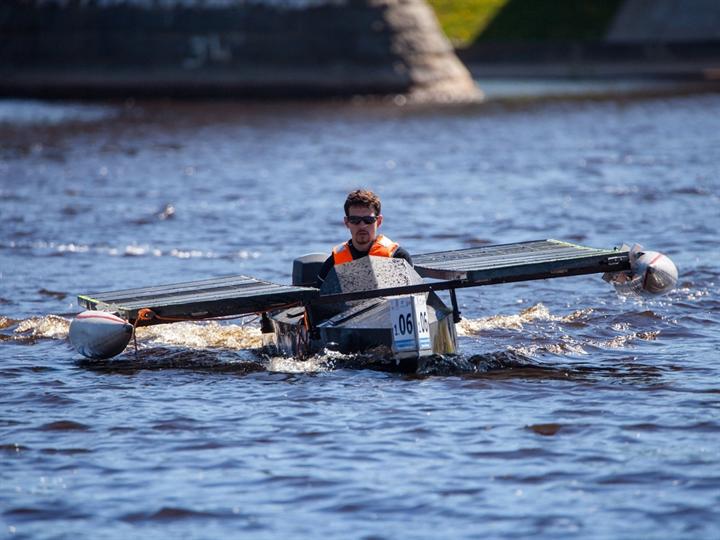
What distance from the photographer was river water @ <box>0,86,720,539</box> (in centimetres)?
833

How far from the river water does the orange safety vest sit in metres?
1.08

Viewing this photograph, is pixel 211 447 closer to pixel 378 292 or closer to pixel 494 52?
pixel 378 292

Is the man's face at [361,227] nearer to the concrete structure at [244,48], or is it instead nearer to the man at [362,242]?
the man at [362,242]

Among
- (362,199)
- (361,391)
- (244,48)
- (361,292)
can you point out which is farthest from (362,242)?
(244,48)

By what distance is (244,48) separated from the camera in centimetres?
4616

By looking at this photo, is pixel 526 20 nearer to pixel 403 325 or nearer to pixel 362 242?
pixel 362 242

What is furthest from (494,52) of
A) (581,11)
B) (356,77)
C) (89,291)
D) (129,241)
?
(89,291)

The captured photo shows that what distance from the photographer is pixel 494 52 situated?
5869cm

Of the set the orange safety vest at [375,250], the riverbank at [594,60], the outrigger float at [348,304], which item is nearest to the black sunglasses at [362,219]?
the orange safety vest at [375,250]

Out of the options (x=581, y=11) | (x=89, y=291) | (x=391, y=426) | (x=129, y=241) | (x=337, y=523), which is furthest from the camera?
(x=581, y=11)

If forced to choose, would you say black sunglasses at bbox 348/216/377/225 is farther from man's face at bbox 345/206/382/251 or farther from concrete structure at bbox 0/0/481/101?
concrete structure at bbox 0/0/481/101

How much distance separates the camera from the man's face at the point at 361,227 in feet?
39.5

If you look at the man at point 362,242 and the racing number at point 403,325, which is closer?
the racing number at point 403,325

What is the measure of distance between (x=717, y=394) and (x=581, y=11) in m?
54.7
